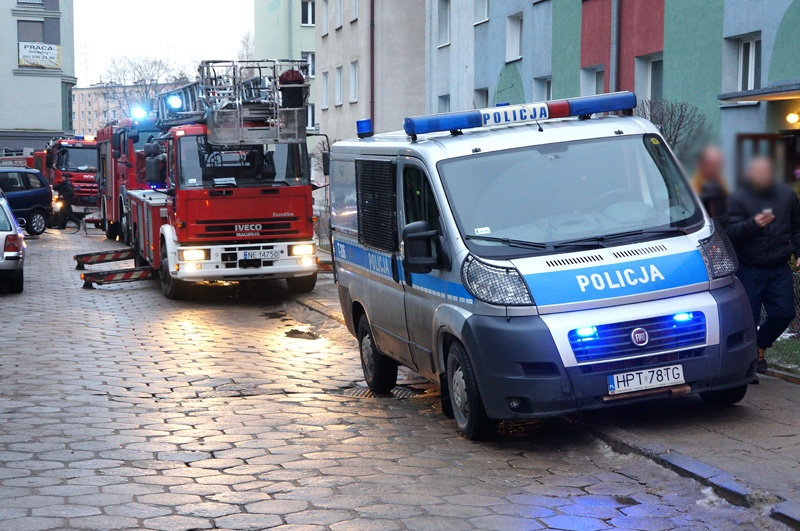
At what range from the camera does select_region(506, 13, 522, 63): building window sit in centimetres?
2630

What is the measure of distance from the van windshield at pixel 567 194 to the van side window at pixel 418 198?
19 centimetres

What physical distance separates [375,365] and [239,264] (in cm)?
737

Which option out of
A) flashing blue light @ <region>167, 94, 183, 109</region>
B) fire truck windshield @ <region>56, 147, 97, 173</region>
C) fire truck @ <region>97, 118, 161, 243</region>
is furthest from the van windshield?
fire truck windshield @ <region>56, 147, 97, 173</region>

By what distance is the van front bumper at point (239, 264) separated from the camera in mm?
16000

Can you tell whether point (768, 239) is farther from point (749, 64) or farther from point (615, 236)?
point (749, 64)

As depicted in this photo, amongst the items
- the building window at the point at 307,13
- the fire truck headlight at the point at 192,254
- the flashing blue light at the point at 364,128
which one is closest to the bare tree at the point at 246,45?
the building window at the point at 307,13

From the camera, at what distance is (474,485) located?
604cm

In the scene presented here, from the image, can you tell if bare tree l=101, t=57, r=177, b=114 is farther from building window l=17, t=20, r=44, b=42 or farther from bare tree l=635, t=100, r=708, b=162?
bare tree l=635, t=100, r=708, b=162

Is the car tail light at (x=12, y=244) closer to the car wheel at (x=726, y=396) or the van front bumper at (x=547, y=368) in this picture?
the van front bumper at (x=547, y=368)

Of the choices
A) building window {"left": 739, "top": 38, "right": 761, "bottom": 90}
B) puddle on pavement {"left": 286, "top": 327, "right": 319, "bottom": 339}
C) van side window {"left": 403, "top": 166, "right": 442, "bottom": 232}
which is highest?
building window {"left": 739, "top": 38, "right": 761, "bottom": 90}

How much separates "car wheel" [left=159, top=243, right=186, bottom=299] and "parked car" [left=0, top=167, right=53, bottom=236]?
625 inches

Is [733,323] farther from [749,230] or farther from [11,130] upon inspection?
[11,130]

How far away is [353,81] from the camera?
4138 centimetres

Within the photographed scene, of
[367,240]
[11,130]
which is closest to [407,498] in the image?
[367,240]
